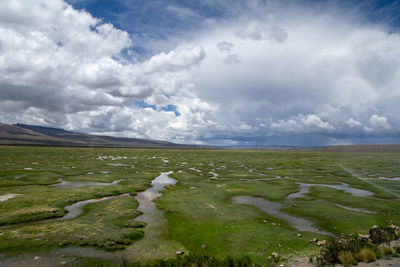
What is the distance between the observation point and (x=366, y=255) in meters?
13.8

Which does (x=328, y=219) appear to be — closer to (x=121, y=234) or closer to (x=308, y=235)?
(x=308, y=235)

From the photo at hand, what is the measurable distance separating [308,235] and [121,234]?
1507 centimetres

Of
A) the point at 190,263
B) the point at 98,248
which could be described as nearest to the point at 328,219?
the point at 190,263

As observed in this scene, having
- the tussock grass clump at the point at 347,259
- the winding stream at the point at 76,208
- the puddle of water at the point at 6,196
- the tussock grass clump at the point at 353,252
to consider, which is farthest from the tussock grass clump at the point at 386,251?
the puddle of water at the point at 6,196

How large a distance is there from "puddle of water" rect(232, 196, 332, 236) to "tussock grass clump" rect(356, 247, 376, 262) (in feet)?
18.4

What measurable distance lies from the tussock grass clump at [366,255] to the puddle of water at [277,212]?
A: 5620mm

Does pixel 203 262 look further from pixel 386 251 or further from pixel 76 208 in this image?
pixel 76 208

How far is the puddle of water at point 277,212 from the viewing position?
20.9 m

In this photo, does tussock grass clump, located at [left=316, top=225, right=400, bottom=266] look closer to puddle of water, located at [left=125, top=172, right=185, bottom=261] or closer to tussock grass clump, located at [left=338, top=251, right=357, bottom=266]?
tussock grass clump, located at [left=338, top=251, right=357, bottom=266]

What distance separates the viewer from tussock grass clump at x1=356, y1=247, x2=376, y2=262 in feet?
45.1

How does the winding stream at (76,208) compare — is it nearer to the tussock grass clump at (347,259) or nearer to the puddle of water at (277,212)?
the puddle of water at (277,212)

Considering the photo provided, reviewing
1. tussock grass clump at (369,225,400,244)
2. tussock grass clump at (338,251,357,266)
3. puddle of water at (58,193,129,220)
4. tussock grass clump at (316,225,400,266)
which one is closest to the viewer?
tussock grass clump at (338,251,357,266)

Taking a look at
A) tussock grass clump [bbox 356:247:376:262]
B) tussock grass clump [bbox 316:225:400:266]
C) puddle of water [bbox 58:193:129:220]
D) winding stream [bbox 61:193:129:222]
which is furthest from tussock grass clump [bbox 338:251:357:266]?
puddle of water [bbox 58:193:129:220]

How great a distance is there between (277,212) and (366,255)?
41.6 ft
